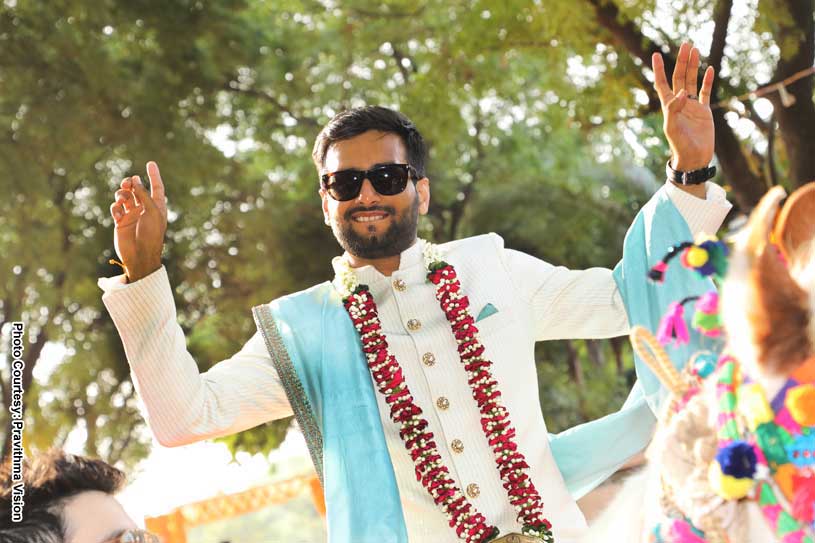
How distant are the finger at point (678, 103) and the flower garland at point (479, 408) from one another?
823mm

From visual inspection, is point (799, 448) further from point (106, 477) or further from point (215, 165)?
point (215, 165)

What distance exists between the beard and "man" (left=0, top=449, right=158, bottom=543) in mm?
1083

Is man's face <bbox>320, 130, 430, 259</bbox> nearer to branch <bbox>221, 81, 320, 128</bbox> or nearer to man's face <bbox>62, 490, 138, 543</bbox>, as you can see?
man's face <bbox>62, 490, 138, 543</bbox>

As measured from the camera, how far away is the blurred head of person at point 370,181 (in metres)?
3.21

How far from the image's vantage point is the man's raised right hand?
107 inches

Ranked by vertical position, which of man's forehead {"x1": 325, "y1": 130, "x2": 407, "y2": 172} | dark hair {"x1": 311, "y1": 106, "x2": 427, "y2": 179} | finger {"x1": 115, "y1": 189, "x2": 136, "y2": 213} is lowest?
finger {"x1": 115, "y1": 189, "x2": 136, "y2": 213}

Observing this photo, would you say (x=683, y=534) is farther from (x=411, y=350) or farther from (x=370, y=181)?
(x=370, y=181)

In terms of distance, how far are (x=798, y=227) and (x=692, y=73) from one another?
94 cm

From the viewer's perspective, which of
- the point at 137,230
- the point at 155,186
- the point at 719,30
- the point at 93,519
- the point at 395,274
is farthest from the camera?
the point at 719,30

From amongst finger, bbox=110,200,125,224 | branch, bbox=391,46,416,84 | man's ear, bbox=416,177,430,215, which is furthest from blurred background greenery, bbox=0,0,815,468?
finger, bbox=110,200,125,224

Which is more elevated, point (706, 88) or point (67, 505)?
point (706, 88)

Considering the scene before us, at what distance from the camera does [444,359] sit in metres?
3.17

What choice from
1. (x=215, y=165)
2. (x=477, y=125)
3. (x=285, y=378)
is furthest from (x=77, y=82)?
(x=285, y=378)

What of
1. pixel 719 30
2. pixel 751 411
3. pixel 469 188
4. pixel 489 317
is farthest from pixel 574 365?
pixel 751 411
